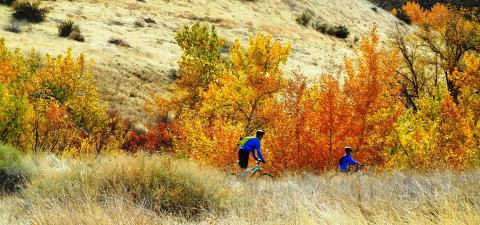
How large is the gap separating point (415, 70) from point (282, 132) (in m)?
9.85

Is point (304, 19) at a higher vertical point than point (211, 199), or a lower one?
higher

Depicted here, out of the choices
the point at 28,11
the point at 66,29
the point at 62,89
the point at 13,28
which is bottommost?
the point at 62,89

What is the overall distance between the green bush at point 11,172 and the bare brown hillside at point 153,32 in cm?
2520

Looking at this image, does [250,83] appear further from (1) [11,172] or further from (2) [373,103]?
(1) [11,172]

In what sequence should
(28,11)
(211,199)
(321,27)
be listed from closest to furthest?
(211,199), (28,11), (321,27)

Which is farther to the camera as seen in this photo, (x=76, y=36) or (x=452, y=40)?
(x=76, y=36)

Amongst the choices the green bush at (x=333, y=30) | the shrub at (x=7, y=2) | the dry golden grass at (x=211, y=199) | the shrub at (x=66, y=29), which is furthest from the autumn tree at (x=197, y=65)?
the green bush at (x=333, y=30)

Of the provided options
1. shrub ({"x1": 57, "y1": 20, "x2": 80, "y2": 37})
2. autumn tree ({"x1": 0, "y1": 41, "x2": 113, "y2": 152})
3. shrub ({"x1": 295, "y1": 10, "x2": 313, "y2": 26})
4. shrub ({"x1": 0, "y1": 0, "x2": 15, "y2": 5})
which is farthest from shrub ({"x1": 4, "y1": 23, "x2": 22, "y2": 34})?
shrub ({"x1": 295, "y1": 10, "x2": 313, "y2": 26})

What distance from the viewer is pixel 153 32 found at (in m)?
49.5

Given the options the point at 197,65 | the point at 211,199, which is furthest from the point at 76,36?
the point at 211,199

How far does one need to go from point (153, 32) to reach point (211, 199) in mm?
44286

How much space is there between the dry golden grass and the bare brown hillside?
90.8 ft

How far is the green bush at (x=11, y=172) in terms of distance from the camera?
890cm

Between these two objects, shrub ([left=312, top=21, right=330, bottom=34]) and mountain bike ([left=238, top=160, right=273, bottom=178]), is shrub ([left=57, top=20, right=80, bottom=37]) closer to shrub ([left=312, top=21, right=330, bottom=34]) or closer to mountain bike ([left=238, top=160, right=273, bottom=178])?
mountain bike ([left=238, top=160, right=273, bottom=178])
